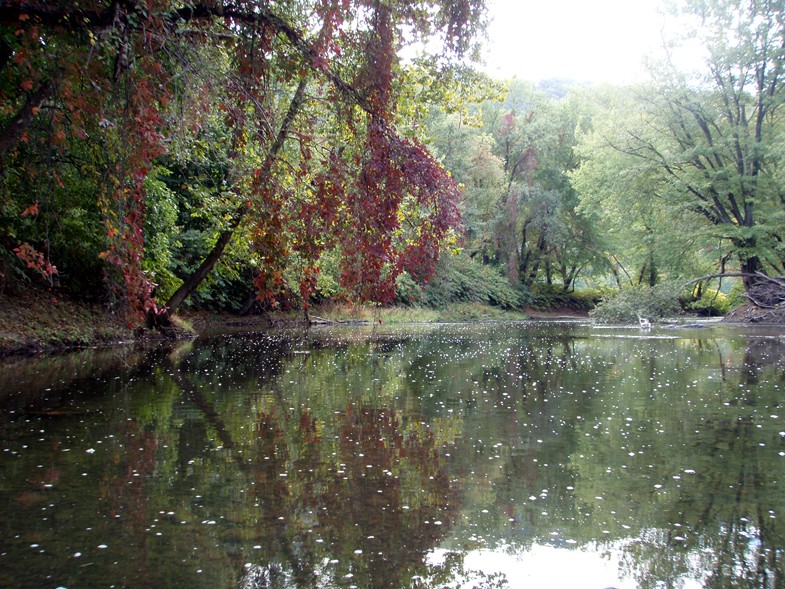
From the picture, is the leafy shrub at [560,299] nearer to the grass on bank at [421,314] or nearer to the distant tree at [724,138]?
the grass on bank at [421,314]

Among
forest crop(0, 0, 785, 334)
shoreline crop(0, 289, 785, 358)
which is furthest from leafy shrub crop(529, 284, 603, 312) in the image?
shoreline crop(0, 289, 785, 358)

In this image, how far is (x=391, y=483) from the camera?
6.09m

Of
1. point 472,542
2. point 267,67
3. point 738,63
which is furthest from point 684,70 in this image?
point 472,542

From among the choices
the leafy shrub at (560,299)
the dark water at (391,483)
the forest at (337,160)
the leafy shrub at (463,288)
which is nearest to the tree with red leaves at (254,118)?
the forest at (337,160)

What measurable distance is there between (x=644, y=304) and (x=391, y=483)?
97.5 feet

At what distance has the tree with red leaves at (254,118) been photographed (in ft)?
20.6

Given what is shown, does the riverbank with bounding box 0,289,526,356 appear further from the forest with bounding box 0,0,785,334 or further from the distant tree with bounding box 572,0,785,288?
the distant tree with bounding box 572,0,785,288

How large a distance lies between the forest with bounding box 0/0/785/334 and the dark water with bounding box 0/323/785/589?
1.82m

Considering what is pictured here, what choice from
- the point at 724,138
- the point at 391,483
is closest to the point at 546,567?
the point at 391,483

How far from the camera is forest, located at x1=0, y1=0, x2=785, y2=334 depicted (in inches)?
260

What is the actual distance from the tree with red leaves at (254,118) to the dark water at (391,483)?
6.16 feet

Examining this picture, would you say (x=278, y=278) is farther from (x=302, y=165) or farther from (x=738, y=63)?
(x=738, y=63)

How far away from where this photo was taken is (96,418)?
9172 mm

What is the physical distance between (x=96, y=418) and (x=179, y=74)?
525 cm
